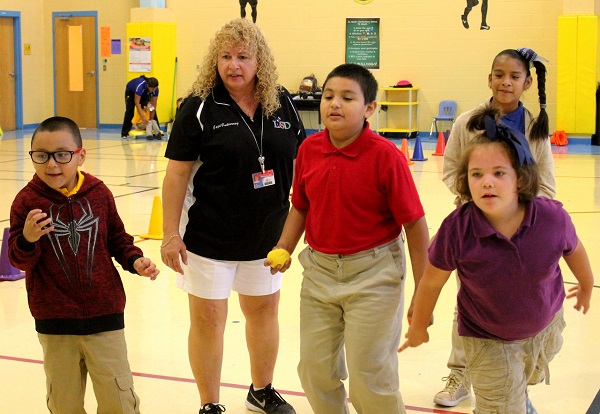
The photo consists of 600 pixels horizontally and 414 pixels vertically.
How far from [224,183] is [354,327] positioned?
0.95m

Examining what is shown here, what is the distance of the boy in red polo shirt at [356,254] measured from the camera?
3.08 metres

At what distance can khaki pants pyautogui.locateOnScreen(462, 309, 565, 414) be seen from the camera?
283 cm

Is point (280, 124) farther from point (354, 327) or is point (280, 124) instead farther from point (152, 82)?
point (152, 82)

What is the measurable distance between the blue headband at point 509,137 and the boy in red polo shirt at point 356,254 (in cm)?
43

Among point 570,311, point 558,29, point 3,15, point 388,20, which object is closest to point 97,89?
point 3,15

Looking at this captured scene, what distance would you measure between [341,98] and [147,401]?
6.06 ft

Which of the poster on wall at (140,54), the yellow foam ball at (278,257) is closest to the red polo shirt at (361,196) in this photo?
the yellow foam ball at (278,257)

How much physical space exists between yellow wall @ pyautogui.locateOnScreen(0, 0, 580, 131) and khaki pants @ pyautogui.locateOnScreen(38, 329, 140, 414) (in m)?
14.6

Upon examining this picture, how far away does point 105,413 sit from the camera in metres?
3.16

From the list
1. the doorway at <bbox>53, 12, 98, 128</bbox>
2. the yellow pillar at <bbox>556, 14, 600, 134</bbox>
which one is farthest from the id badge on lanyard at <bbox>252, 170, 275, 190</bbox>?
the doorway at <bbox>53, 12, 98, 128</bbox>

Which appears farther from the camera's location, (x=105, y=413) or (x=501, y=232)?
(x=105, y=413)

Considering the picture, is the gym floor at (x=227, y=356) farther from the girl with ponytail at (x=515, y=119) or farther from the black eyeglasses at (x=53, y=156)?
the black eyeglasses at (x=53, y=156)

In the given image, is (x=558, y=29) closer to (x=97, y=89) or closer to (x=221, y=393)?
(x=97, y=89)

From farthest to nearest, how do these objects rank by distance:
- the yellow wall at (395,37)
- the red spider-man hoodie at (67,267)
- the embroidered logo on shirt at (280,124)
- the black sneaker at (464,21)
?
the black sneaker at (464,21) → the yellow wall at (395,37) → the embroidered logo on shirt at (280,124) → the red spider-man hoodie at (67,267)
